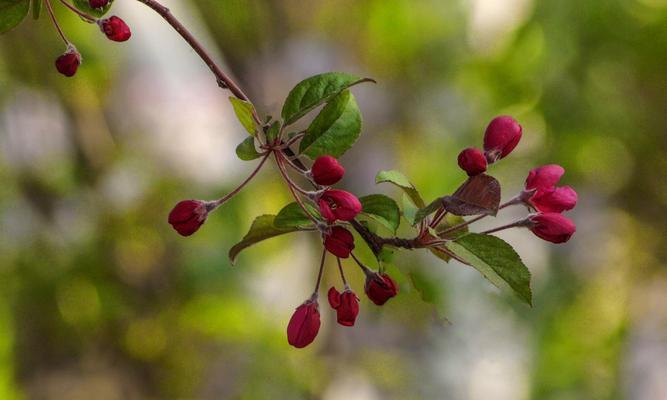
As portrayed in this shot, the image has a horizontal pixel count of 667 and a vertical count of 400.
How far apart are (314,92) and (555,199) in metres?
0.12

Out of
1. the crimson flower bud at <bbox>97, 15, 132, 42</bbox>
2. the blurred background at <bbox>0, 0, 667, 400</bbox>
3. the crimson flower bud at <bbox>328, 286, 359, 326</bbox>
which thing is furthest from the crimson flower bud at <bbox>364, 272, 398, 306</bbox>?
the blurred background at <bbox>0, 0, 667, 400</bbox>

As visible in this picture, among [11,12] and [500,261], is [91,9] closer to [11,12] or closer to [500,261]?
[11,12]

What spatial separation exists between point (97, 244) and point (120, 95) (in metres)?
0.26

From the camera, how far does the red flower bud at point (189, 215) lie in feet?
1.21

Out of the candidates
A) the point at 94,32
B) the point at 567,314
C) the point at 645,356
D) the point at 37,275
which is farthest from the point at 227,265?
the point at 645,356

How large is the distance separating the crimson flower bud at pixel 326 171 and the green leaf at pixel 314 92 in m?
0.02

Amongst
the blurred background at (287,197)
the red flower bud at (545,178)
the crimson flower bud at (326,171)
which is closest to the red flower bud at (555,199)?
the red flower bud at (545,178)

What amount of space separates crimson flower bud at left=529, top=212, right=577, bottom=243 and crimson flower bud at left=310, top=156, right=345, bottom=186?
0.09 metres

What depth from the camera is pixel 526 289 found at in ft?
1.14

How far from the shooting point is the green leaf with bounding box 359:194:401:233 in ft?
1.15

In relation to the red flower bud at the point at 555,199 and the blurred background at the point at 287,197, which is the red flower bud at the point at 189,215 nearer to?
the red flower bud at the point at 555,199

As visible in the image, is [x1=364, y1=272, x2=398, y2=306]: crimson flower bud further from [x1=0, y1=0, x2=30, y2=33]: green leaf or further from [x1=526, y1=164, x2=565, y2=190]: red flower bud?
[x1=0, y1=0, x2=30, y2=33]: green leaf

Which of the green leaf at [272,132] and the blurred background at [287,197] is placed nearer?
the green leaf at [272,132]

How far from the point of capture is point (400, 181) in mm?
355
